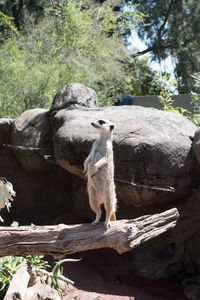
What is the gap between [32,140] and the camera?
681cm

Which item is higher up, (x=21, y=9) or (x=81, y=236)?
(x=21, y=9)

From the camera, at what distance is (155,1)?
14.3 meters

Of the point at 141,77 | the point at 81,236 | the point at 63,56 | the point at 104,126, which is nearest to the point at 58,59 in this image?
the point at 63,56

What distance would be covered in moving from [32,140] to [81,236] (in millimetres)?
3888

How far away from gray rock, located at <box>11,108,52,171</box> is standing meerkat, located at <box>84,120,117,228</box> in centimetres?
343

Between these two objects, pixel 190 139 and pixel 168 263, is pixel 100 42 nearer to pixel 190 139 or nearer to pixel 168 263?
pixel 190 139

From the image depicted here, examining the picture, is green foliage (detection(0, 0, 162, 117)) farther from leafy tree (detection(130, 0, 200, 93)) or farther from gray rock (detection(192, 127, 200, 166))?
gray rock (detection(192, 127, 200, 166))

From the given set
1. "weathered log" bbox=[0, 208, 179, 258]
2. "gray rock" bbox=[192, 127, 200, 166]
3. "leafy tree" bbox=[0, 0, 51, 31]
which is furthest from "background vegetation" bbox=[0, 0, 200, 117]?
"weathered log" bbox=[0, 208, 179, 258]

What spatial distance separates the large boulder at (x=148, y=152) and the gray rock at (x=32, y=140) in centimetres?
138

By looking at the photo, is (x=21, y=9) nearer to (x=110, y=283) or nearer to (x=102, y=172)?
(x=110, y=283)

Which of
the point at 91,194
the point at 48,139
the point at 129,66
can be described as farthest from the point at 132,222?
the point at 129,66

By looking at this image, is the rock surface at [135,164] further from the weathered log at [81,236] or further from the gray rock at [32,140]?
the weathered log at [81,236]

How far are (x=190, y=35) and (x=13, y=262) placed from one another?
40.8 ft

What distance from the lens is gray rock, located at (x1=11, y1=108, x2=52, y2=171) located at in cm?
675
